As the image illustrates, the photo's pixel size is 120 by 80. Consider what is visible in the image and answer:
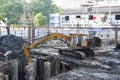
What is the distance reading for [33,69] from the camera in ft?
42.7

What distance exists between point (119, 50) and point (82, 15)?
84.2 ft

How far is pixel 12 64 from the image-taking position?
13.0 meters

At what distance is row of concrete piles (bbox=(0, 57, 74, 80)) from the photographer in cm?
1287

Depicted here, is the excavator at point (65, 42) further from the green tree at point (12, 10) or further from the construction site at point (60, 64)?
the green tree at point (12, 10)

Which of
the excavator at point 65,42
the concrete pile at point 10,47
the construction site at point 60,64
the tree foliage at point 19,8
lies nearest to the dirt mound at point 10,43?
the concrete pile at point 10,47

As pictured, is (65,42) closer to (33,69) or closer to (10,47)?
(10,47)

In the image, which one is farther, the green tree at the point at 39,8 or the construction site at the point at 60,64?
the green tree at the point at 39,8

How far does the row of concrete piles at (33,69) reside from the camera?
1287 centimetres

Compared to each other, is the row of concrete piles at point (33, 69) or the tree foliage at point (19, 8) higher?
the tree foliage at point (19, 8)

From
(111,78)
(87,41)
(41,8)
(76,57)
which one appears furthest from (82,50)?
(41,8)

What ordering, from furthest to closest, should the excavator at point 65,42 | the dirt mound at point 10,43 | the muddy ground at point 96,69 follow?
the dirt mound at point 10,43 < the excavator at point 65,42 < the muddy ground at point 96,69

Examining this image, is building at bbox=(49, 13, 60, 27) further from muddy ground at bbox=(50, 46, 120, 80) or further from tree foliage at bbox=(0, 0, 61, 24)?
muddy ground at bbox=(50, 46, 120, 80)

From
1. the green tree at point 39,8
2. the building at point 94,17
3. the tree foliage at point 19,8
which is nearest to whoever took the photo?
the building at point 94,17

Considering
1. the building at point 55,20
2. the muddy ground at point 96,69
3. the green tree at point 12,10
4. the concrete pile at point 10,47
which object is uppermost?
the green tree at point 12,10
